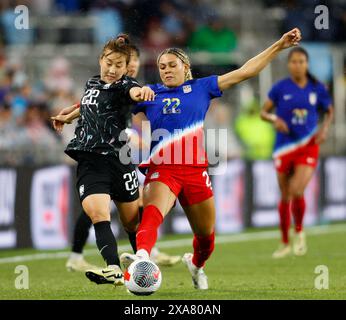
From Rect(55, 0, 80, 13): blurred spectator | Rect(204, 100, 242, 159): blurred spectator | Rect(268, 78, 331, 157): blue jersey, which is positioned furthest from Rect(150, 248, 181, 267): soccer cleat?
Rect(55, 0, 80, 13): blurred spectator

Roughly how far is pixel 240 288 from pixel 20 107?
288 inches

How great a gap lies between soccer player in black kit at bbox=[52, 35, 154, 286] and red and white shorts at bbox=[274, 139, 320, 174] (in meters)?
4.72

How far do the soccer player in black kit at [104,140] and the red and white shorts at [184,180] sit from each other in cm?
31

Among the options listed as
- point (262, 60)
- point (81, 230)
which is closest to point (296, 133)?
point (81, 230)

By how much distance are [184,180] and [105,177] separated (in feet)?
2.09

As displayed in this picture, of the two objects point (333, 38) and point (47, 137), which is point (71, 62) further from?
point (333, 38)

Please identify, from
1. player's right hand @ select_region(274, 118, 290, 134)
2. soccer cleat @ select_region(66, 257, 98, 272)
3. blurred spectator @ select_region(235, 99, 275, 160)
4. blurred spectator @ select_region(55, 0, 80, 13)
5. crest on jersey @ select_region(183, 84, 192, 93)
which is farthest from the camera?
blurred spectator @ select_region(235, 99, 275, 160)

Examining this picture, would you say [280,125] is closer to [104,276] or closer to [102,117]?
[102,117]

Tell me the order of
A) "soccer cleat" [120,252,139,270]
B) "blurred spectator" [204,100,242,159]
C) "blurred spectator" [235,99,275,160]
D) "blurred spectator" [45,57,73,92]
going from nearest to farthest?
"soccer cleat" [120,252,139,270] → "blurred spectator" [45,57,73,92] → "blurred spectator" [204,100,242,159] → "blurred spectator" [235,99,275,160]

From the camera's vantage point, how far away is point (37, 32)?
1712 cm

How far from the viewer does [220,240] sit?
51.3 ft

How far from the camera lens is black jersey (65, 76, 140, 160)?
861 cm

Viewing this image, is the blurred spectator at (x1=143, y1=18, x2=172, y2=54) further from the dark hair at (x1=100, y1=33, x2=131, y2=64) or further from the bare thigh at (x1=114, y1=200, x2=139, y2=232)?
the dark hair at (x1=100, y1=33, x2=131, y2=64)

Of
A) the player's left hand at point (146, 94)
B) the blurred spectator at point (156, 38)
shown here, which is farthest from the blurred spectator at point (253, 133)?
the player's left hand at point (146, 94)
